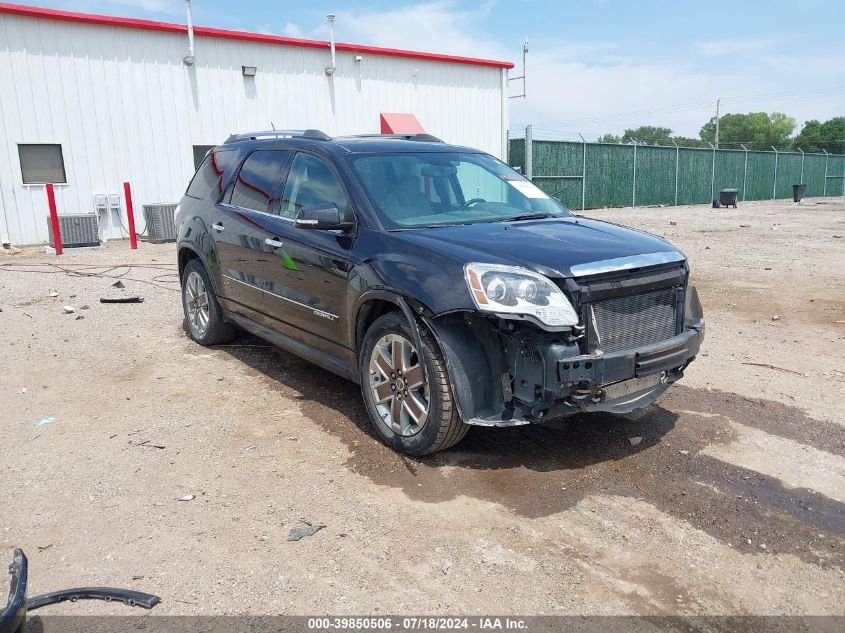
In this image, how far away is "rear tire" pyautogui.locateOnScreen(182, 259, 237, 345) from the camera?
6.40m

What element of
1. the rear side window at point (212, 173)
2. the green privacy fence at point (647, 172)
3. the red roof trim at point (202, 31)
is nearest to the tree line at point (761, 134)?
the green privacy fence at point (647, 172)

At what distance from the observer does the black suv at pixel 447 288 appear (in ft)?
11.7

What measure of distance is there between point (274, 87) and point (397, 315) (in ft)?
53.6

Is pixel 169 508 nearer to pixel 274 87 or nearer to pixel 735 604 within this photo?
pixel 735 604

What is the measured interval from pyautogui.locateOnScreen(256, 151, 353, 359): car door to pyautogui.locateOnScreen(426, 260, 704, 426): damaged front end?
0.98 metres

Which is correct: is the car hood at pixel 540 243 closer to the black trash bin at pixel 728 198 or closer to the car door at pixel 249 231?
the car door at pixel 249 231

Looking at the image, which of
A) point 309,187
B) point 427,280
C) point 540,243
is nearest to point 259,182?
point 309,187

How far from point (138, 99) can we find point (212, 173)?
12.0 m

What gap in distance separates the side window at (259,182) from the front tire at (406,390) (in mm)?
1744

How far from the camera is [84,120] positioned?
15953 mm

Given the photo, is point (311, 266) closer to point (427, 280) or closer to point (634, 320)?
point (427, 280)

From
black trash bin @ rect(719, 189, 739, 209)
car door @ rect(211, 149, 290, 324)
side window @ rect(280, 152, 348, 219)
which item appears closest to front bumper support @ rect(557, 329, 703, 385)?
side window @ rect(280, 152, 348, 219)

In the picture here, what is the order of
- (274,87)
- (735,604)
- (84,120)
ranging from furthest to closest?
(274,87), (84,120), (735,604)

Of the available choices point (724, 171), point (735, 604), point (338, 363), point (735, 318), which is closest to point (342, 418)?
point (338, 363)
